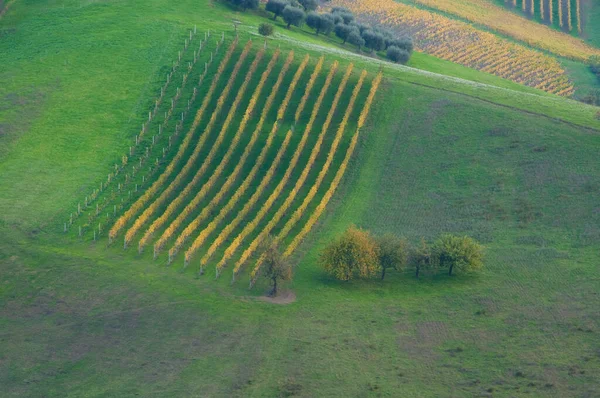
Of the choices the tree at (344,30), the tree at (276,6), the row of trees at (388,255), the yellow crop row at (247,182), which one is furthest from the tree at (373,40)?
the row of trees at (388,255)

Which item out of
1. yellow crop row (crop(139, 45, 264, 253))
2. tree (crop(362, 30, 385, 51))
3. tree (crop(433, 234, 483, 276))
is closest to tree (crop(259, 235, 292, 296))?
yellow crop row (crop(139, 45, 264, 253))

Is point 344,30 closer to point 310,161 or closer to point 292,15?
point 292,15

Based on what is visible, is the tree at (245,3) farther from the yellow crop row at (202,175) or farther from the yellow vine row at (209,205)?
the yellow vine row at (209,205)

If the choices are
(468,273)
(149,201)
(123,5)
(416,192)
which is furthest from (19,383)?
(123,5)

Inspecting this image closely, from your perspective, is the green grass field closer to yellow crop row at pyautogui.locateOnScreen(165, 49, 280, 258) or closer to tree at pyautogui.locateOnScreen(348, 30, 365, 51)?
yellow crop row at pyautogui.locateOnScreen(165, 49, 280, 258)

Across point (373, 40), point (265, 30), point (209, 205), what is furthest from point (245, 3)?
point (209, 205)

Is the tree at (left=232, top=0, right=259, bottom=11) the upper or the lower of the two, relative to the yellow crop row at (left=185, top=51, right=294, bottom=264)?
upper
